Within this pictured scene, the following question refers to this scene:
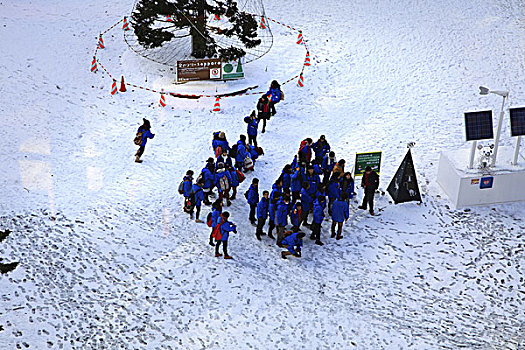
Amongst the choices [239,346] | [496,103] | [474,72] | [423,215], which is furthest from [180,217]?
[474,72]

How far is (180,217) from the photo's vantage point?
598 inches

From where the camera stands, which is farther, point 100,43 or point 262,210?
point 100,43

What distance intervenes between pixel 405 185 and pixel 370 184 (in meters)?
1.13

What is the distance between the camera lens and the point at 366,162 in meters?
16.4

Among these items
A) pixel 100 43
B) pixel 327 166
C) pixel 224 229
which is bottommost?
pixel 224 229

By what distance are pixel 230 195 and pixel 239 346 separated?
4.95 metres

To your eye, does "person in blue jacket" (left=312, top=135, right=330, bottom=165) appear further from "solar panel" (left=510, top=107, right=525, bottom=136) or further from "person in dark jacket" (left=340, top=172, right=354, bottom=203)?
"solar panel" (left=510, top=107, right=525, bottom=136)

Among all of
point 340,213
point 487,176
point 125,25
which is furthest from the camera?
point 125,25

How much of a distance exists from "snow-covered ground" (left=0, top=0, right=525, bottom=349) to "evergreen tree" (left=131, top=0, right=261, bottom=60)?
145 cm

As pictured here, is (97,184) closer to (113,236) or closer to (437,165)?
(113,236)

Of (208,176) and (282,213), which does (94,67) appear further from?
(282,213)

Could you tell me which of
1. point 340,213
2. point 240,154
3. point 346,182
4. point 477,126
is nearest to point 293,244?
point 340,213

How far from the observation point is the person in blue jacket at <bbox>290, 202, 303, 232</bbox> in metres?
14.2

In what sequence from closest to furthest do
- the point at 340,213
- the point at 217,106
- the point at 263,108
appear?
the point at 340,213 → the point at 263,108 → the point at 217,106
